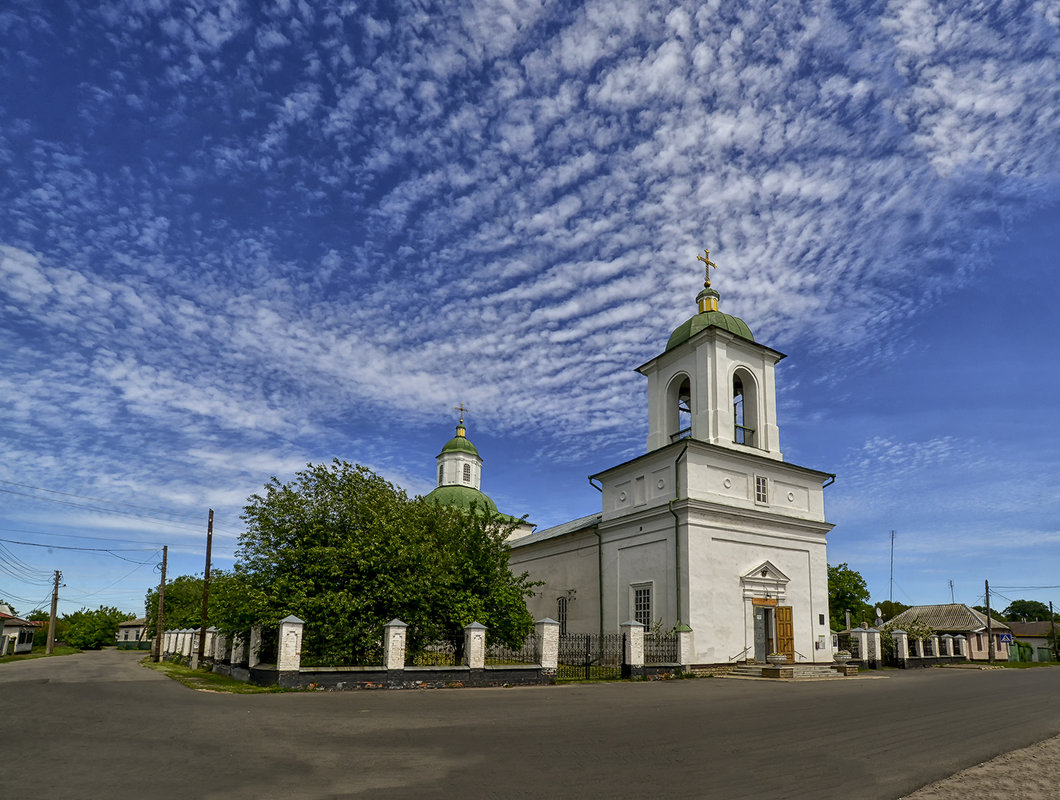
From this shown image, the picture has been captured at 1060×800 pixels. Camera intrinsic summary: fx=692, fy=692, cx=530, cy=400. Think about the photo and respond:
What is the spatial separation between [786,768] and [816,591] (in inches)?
911

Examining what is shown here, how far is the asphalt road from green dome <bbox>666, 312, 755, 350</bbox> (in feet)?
55.1

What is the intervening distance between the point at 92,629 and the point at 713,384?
78.7m

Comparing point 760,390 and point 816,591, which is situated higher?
point 760,390

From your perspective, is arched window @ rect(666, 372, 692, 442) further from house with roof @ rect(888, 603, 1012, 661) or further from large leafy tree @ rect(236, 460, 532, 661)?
house with roof @ rect(888, 603, 1012, 661)

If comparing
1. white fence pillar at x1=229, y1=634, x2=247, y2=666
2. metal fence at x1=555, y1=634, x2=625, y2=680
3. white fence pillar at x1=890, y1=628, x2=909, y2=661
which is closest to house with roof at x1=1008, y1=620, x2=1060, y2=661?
white fence pillar at x1=890, y1=628, x2=909, y2=661

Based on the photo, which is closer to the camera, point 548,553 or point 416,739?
point 416,739

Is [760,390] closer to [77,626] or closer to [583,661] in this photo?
[583,661]

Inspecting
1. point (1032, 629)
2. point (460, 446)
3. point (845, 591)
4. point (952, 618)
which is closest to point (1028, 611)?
point (1032, 629)

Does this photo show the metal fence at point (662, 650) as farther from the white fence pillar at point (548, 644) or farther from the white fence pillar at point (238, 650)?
the white fence pillar at point (238, 650)

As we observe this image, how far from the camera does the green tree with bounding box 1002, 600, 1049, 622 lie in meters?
105

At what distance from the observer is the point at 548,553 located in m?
35.1

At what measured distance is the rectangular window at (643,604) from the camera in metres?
26.7

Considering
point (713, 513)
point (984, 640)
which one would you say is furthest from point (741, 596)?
point (984, 640)

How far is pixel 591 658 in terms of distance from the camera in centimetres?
2686
